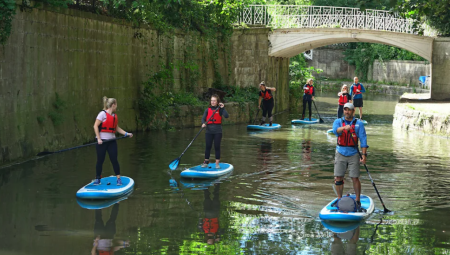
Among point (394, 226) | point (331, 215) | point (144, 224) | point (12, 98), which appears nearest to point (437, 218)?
point (394, 226)

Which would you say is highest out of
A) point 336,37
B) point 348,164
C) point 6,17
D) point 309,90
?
Answer: point 336,37

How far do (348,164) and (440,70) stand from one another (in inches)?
841

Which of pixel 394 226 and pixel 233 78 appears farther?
pixel 233 78

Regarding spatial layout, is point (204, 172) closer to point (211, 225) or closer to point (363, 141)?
point (211, 225)

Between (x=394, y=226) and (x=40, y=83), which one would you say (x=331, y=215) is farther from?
(x=40, y=83)

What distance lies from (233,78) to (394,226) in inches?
790

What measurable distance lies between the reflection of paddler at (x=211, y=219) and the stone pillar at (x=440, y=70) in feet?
67.1

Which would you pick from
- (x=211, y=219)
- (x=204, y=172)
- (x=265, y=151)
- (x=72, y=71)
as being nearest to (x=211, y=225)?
(x=211, y=219)

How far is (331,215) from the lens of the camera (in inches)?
347

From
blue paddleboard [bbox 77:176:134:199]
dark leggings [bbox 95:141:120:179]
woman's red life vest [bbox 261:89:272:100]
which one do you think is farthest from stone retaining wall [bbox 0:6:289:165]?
blue paddleboard [bbox 77:176:134:199]

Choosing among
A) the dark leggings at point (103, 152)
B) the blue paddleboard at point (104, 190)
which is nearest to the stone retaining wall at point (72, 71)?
the dark leggings at point (103, 152)

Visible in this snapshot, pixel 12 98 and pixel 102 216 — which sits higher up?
pixel 12 98

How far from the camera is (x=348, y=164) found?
9320mm

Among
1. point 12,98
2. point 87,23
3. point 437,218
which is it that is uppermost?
point 87,23
